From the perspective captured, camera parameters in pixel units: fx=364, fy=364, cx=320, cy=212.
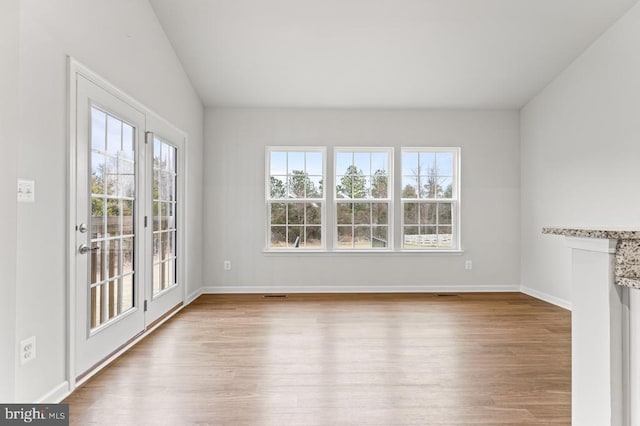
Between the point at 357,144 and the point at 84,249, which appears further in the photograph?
the point at 357,144

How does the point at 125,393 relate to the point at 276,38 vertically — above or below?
below

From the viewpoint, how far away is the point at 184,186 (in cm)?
433

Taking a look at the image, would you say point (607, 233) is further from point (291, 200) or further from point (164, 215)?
point (291, 200)

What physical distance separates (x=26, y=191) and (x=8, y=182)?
339 millimetres

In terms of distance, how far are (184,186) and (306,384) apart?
287 centimetres

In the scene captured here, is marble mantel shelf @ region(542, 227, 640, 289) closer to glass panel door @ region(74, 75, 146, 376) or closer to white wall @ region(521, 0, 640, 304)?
glass panel door @ region(74, 75, 146, 376)

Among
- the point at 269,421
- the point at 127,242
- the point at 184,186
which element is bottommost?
the point at 269,421

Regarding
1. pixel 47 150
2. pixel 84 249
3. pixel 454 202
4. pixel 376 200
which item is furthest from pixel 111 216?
pixel 454 202

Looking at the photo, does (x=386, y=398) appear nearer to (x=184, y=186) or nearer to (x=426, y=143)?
(x=184, y=186)

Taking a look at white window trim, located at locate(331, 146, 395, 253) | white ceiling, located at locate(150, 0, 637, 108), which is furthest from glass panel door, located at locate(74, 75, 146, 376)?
white window trim, located at locate(331, 146, 395, 253)

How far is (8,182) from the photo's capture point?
1614mm

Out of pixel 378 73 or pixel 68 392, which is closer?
pixel 68 392

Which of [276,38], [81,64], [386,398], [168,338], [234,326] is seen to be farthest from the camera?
[276,38]

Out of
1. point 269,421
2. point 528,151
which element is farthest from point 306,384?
point 528,151
